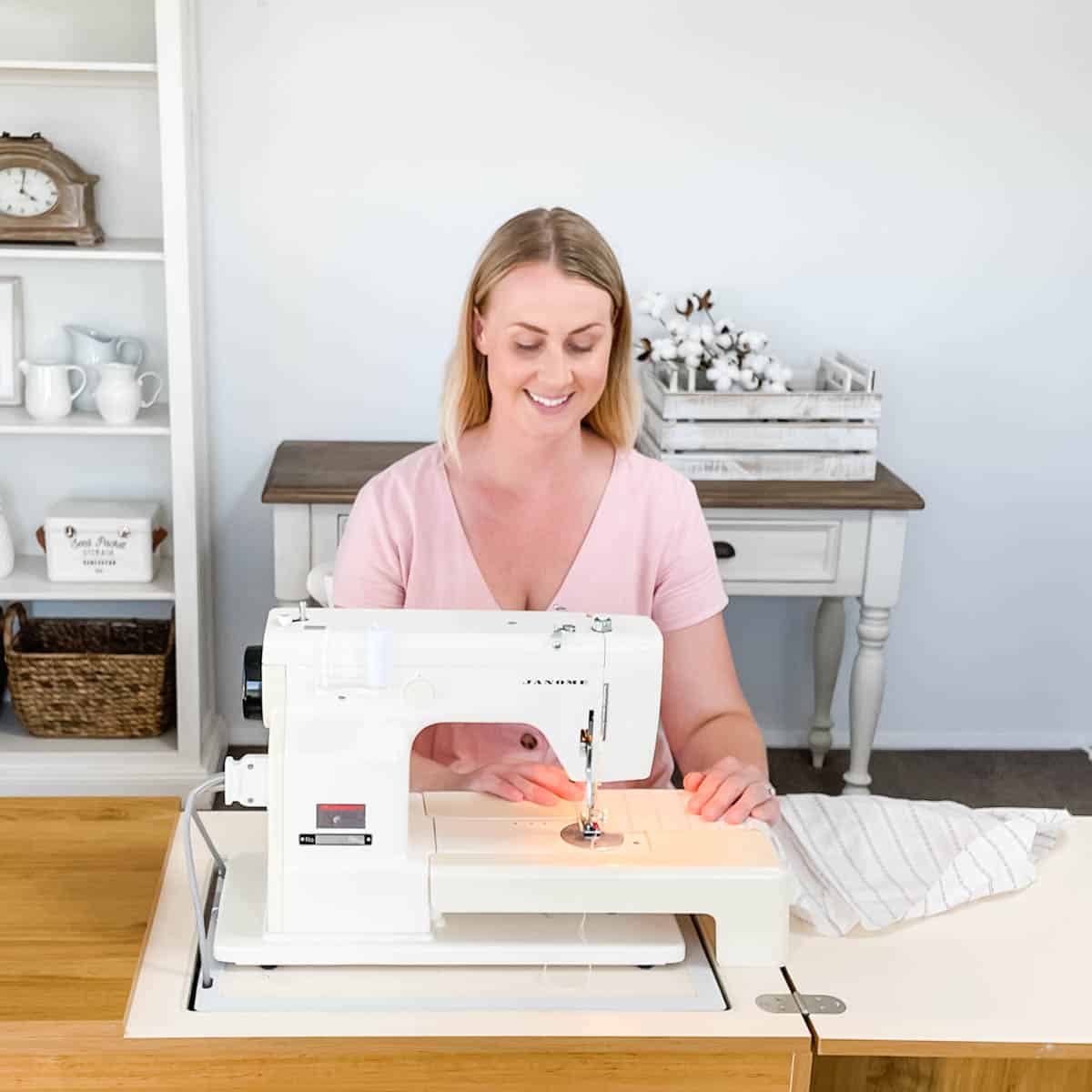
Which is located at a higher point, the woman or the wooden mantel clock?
the wooden mantel clock

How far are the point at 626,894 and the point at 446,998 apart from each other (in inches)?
7.7

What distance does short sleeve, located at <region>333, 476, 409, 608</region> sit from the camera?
2031 millimetres

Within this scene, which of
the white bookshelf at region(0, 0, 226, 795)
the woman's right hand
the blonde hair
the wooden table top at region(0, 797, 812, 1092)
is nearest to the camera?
the wooden table top at region(0, 797, 812, 1092)

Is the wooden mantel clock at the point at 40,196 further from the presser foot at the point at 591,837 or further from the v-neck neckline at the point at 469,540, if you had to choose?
the presser foot at the point at 591,837

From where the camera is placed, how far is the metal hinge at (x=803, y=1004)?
1.46 m

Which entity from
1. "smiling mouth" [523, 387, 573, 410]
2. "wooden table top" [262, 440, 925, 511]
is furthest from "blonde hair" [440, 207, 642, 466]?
"wooden table top" [262, 440, 925, 511]

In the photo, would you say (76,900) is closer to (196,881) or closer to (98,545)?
(196,881)

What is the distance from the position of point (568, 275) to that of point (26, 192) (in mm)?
1782

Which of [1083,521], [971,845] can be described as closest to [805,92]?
[1083,521]

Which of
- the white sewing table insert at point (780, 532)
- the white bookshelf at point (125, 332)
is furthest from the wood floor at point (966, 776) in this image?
the white bookshelf at point (125, 332)

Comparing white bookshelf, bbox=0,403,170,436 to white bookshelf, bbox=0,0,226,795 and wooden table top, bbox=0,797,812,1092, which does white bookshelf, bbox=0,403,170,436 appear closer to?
white bookshelf, bbox=0,0,226,795

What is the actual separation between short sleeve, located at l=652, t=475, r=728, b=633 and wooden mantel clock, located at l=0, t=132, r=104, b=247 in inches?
67.8

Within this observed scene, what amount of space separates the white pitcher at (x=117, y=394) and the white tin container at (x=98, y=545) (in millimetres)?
220

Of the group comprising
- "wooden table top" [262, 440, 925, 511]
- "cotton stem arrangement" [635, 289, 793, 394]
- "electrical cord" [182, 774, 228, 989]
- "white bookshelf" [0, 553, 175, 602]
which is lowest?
Result: "white bookshelf" [0, 553, 175, 602]
